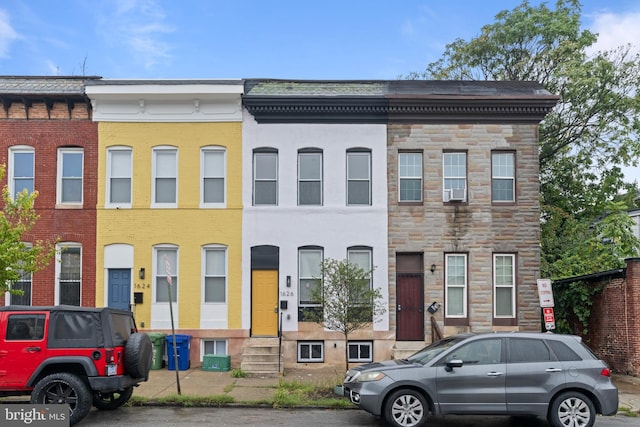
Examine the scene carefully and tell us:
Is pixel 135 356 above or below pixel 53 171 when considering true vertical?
below

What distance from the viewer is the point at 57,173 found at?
1842cm

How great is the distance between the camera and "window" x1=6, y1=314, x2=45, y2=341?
1057 centimetres

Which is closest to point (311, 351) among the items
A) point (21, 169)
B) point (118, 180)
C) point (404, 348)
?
point (404, 348)

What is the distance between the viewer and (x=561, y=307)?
18.8m

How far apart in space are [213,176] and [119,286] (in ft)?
13.6

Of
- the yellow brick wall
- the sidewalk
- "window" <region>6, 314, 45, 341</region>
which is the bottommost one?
the sidewalk

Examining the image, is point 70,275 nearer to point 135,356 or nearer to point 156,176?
point 156,176

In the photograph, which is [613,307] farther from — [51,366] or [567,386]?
[51,366]

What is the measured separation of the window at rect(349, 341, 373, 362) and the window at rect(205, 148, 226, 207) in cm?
557

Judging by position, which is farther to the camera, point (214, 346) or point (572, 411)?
point (214, 346)

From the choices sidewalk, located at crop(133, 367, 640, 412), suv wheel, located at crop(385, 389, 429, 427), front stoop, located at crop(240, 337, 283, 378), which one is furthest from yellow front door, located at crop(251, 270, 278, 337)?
suv wheel, located at crop(385, 389, 429, 427)

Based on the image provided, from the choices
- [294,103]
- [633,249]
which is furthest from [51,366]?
[633,249]

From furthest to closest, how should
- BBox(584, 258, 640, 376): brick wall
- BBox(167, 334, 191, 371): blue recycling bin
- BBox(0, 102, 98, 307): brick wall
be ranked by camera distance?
1. BBox(0, 102, 98, 307): brick wall
2. BBox(167, 334, 191, 371): blue recycling bin
3. BBox(584, 258, 640, 376): brick wall

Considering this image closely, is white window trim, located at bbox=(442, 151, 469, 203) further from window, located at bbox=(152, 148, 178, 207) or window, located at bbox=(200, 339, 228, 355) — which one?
window, located at bbox=(152, 148, 178, 207)
